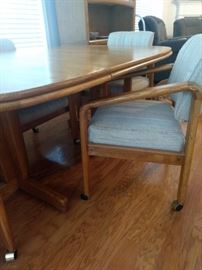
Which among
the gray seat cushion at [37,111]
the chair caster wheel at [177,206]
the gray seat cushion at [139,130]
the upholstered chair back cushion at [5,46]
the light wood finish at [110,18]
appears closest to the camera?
the gray seat cushion at [139,130]

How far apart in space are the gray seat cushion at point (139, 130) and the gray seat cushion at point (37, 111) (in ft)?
1.24

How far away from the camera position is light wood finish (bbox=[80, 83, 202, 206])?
864 millimetres

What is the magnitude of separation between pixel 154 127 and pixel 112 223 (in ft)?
1.64

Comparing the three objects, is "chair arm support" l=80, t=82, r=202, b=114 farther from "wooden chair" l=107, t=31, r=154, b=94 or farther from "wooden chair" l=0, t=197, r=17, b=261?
"wooden chair" l=107, t=31, r=154, b=94

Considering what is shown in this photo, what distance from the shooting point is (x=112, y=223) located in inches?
41.2

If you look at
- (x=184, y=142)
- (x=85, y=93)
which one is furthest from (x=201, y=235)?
(x=85, y=93)

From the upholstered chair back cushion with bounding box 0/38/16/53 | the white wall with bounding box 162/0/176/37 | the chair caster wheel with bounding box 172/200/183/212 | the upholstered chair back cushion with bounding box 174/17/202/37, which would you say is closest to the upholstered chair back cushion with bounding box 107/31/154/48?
the upholstered chair back cushion with bounding box 0/38/16/53

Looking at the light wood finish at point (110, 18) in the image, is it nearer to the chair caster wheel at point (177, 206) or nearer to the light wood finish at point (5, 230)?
the chair caster wheel at point (177, 206)

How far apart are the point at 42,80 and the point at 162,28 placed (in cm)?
346

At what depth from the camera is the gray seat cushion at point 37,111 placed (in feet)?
3.90

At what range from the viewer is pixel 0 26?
205 cm

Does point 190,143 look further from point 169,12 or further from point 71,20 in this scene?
point 169,12

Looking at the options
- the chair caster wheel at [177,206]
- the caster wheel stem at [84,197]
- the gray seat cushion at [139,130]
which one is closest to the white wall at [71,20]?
the gray seat cushion at [139,130]

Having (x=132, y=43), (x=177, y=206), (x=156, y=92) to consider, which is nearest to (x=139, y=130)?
(x=156, y=92)
